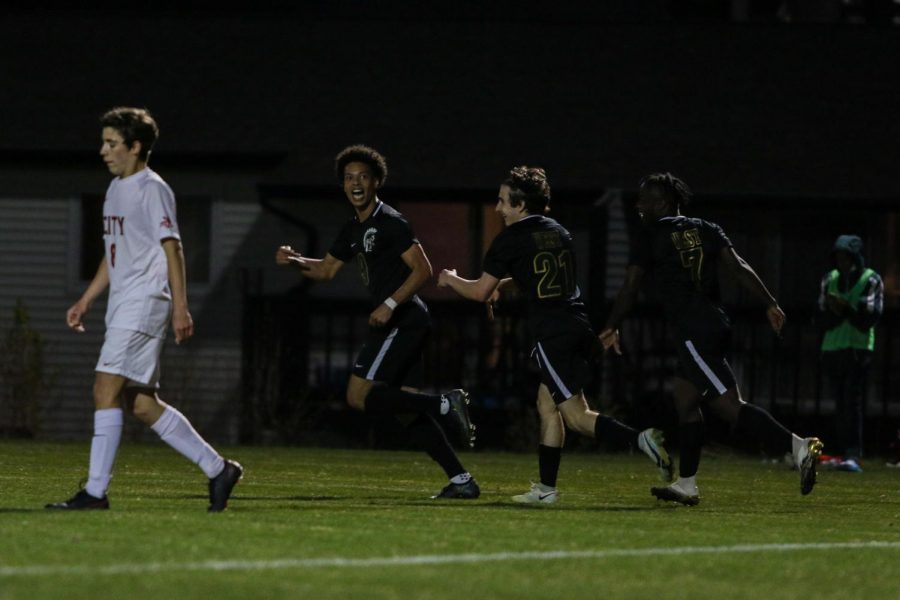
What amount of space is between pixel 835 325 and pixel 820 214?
7.23 m

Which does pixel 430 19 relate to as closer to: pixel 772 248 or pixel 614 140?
pixel 614 140

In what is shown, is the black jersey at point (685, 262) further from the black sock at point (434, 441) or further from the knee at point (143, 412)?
Result: the knee at point (143, 412)

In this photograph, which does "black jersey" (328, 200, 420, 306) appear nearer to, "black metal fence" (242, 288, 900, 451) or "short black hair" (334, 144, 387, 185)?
"short black hair" (334, 144, 387, 185)

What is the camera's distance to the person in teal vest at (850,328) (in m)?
19.0

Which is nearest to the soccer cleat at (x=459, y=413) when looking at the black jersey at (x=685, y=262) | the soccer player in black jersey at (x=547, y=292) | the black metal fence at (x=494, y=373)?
the soccer player in black jersey at (x=547, y=292)

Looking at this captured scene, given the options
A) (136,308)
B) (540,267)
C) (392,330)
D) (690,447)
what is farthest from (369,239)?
(136,308)

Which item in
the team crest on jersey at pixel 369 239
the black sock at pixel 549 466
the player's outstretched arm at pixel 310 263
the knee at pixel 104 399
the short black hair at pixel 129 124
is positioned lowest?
the black sock at pixel 549 466

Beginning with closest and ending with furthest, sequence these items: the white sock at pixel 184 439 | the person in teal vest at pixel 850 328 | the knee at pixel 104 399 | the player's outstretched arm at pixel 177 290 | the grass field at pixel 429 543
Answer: the grass field at pixel 429 543
the player's outstretched arm at pixel 177 290
the knee at pixel 104 399
the white sock at pixel 184 439
the person in teal vest at pixel 850 328

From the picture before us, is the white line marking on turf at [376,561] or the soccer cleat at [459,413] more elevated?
the soccer cleat at [459,413]

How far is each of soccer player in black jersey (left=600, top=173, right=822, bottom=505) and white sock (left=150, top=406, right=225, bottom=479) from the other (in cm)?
294

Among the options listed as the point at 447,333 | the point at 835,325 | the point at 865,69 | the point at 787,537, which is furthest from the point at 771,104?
the point at 787,537

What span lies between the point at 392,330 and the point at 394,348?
0.36 feet

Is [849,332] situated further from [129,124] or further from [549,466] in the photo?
[129,124]

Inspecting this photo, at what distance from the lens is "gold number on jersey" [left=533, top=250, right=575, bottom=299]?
468 inches
